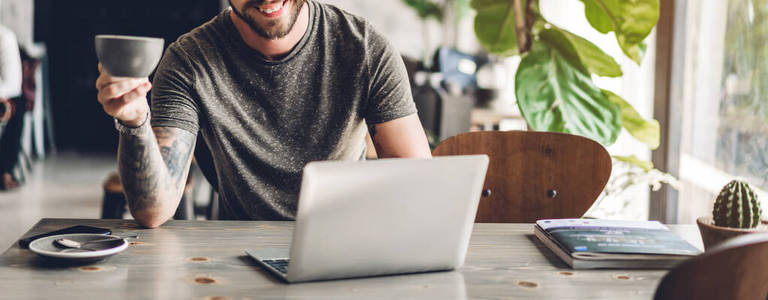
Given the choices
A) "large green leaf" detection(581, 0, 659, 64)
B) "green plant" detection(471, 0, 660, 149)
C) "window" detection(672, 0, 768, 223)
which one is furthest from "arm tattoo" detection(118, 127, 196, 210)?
"window" detection(672, 0, 768, 223)

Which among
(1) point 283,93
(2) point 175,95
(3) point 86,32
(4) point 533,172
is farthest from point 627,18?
(3) point 86,32

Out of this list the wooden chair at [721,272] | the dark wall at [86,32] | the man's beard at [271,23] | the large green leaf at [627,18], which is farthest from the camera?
the dark wall at [86,32]

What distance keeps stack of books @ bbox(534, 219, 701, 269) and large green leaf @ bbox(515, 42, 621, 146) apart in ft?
3.17

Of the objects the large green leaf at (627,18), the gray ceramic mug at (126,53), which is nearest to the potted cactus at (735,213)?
the gray ceramic mug at (126,53)

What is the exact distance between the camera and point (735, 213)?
1246 mm

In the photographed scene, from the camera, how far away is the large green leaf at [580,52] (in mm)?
2375

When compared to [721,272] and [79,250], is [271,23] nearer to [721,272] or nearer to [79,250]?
[79,250]

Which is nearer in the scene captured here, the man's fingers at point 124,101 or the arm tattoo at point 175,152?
the man's fingers at point 124,101

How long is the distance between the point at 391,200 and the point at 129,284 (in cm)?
40

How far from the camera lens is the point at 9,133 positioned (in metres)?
5.05

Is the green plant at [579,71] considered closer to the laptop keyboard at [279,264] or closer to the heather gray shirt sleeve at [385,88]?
the heather gray shirt sleeve at [385,88]

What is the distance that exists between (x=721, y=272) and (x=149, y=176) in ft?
3.26

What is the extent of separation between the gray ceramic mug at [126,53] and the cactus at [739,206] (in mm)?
945

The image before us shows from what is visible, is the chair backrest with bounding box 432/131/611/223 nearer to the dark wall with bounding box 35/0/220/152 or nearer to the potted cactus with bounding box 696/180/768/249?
the potted cactus with bounding box 696/180/768/249
